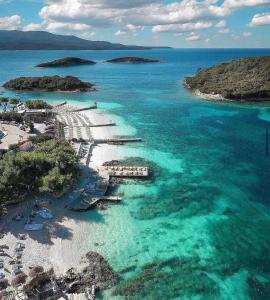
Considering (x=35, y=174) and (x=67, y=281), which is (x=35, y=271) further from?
(x=35, y=174)

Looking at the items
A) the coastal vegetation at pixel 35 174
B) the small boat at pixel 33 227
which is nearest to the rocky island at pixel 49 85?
the coastal vegetation at pixel 35 174

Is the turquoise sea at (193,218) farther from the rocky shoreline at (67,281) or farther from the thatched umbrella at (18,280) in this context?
the thatched umbrella at (18,280)

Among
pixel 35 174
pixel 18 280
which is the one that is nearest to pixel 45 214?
pixel 35 174

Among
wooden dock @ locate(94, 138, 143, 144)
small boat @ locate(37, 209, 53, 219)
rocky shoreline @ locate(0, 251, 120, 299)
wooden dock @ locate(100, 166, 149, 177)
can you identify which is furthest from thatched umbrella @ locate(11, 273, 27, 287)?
wooden dock @ locate(94, 138, 143, 144)

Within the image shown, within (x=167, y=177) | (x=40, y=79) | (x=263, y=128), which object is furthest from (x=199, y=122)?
(x=40, y=79)

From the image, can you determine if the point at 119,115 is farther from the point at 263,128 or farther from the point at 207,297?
the point at 207,297
